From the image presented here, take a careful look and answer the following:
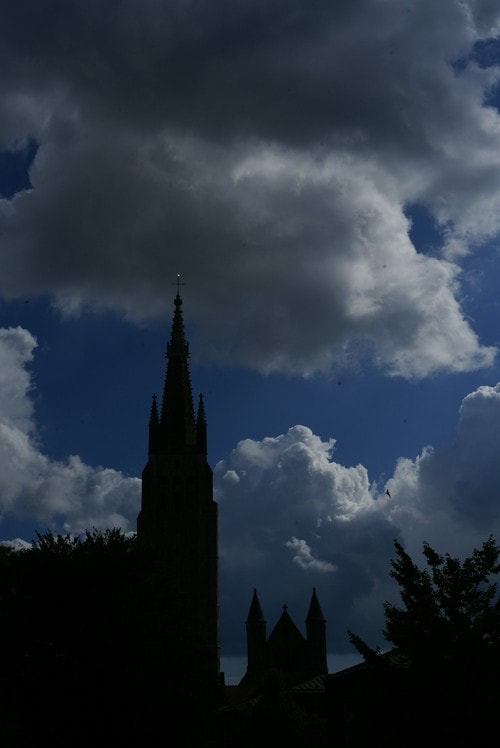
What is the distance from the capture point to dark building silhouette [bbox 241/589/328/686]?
444ft

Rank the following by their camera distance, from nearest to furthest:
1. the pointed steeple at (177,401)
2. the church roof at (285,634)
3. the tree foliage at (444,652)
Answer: the tree foliage at (444,652) → the pointed steeple at (177,401) → the church roof at (285,634)

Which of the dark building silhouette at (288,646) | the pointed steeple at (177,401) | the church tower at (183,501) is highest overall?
the pointed steeple at (177,401)

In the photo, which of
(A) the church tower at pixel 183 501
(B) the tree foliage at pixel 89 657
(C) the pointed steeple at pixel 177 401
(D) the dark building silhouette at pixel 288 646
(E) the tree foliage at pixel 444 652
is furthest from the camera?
(D) the dark building silhouette at pixel 288 646

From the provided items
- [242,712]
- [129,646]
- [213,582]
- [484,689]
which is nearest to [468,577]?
[484,689]

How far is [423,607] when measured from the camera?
23.7 metres

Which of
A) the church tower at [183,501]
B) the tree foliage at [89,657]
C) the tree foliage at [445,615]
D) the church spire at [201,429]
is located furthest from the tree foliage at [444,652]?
the church spire at [201,429]

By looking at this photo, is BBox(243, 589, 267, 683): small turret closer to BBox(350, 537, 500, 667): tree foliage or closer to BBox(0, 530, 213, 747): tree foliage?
BBox(0, 530, 213, 747): tree foliage

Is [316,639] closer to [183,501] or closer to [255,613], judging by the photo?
[255,613]

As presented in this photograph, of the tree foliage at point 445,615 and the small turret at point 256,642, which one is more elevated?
the small turret at point 256,642

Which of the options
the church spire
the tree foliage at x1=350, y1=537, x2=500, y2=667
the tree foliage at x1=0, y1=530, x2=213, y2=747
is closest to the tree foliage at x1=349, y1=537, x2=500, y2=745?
the tree foliage at x1=350, y1=537, x2=500, y2=667

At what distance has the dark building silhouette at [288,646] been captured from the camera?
135375mm

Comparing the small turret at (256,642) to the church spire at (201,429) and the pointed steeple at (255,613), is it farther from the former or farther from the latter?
the church spire at (201,429)

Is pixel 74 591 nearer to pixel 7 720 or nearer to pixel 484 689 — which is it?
pixel 7 720

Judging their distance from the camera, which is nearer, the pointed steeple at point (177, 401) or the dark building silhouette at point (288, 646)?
the pointed steeple at point (177, 401)
